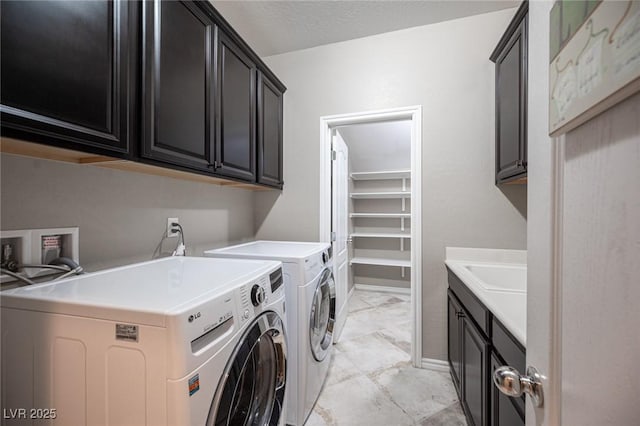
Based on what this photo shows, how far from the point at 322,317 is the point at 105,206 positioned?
1.41 m

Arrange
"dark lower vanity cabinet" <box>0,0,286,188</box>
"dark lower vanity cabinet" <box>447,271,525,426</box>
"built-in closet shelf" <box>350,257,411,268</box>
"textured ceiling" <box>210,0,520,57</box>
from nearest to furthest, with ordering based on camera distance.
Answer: "dark lower vanity cabinet" <box>0,0,286,188</box> → "dark lower vanity cabinet" <box>447,271,525,426</box> → "textured ceiling" <box>210,0,520,57</box> → "built-in closet shelf" <box>350,257,411,268</box>

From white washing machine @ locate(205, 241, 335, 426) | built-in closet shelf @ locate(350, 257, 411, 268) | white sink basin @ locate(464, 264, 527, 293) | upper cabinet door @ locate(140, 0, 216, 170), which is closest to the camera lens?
upper cabinet door @ locate(140, 0, 216, 170)

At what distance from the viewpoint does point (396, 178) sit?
158 inches

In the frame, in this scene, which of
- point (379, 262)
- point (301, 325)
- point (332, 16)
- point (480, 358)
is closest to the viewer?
point (480, 358)

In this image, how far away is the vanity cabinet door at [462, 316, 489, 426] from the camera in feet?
3.75

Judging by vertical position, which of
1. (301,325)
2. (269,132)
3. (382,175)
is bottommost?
(301,325)

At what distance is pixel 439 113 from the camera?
2.09 m

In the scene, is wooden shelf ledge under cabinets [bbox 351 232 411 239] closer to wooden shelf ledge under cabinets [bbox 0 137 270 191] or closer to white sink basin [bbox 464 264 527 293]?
white sink basin [bbox 464 264 527 293]

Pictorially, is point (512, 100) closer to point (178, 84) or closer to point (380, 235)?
point (178, 84)

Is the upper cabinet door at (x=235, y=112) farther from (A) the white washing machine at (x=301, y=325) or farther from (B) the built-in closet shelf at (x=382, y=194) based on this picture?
(B) the built-in closet shelf at (x=382, y=194)

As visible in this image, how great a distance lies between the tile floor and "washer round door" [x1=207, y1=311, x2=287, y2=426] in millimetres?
591

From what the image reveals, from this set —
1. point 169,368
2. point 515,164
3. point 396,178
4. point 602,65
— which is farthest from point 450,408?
point 396,178

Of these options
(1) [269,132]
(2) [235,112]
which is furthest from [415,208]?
(2) [235,112]

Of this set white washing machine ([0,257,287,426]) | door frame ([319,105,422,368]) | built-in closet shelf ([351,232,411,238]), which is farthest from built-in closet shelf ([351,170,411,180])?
white washing machine ([0,257,287,426])
